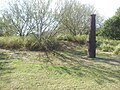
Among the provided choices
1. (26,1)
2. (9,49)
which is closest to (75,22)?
(26,1)

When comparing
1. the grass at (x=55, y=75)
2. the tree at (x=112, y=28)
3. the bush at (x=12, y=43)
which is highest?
the tree at (x=112, y=28)

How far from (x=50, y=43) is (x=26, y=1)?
3494mm

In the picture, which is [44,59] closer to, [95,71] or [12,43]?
[95,71]

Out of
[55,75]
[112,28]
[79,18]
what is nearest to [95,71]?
[55,75]

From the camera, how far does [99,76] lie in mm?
6254

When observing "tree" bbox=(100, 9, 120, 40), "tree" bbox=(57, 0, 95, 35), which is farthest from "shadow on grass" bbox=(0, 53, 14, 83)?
"tree" bbox=(57, 0, 95, 35)

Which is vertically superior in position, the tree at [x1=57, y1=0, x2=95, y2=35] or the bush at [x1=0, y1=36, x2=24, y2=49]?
the tree at [x1=57, y1=0, x2=95, y2=35]

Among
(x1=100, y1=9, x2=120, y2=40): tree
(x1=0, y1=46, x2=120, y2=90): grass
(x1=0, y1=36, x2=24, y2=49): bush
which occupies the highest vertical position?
(x1=100, y1=9, x2=120, y2=40): tree

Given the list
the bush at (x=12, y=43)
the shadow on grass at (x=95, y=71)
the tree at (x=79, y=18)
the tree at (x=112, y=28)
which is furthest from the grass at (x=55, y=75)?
the tree at (x=79, y=18)

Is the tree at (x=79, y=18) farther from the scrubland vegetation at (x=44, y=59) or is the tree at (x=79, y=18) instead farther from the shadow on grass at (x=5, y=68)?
the shadow on grass at (x=5, y=68)

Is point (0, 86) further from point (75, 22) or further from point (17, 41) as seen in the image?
point (75, 22)

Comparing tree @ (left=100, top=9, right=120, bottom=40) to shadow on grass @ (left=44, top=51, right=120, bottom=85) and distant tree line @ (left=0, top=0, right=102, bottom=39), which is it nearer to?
distant tree line @ (left=0, top=0, right=102, bottom=39)

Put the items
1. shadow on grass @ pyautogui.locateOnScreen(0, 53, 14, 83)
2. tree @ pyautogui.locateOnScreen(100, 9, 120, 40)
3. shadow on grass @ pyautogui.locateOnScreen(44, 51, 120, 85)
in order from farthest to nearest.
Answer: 1. tree @ pyautogui.locateOnScreen(100, 9, 120, 40)
2. shadow on grass @ pyautogui.locateOnScreen(44, 51, 120, 85)
3. shadow on grass @ pyautogui.locateOnScreen(0, 53, 14, 83)

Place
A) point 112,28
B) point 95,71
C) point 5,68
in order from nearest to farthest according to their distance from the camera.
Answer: point 95,71 → point 5,68 → point 112,28
